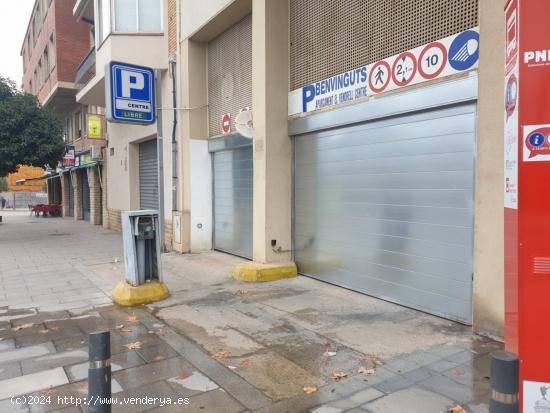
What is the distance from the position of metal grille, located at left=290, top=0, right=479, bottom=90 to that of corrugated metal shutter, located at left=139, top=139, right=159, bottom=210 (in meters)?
7.56

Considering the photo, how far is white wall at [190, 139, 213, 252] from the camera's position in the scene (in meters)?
10.8

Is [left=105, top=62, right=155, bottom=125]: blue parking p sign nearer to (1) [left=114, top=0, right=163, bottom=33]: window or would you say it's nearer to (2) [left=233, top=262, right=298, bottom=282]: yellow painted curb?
(1) [left=114, top=0, right=163, bottom=33]: window

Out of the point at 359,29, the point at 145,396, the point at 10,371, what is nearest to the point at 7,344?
the point at 10,371

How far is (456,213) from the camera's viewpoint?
5.08 metres

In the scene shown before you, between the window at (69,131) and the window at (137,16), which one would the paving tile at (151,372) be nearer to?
the window at (137,16)

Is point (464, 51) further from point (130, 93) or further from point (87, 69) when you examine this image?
point (87, 69)

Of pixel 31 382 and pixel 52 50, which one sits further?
pixel 52 50

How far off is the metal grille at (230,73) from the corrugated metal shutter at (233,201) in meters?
0.79

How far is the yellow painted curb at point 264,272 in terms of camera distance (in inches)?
294

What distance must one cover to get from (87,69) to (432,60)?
17.8m

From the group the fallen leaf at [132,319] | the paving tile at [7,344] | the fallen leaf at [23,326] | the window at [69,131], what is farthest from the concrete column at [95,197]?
the paving tile at [7,344]

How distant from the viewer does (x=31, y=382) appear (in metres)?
3.81

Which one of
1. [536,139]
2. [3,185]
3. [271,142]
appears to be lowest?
[536,139]

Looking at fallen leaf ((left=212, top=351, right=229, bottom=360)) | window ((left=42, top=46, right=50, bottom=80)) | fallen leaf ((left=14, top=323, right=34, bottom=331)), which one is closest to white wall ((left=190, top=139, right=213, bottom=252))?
fallen leaf ((left=14, top=323, right=34, bottom=331))
